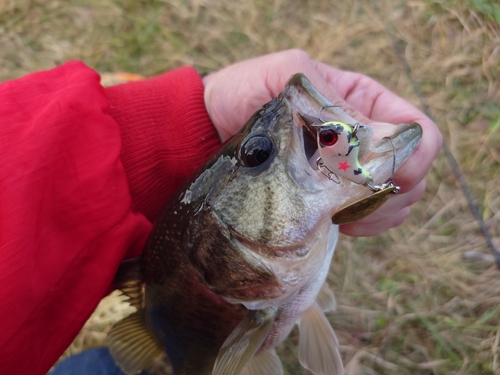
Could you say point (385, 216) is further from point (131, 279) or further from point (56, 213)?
point (56, 213)

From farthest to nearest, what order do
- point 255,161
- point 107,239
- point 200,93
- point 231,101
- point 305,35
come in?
point 305,35 < point 200,93 < point 231,101 < point 107,239 < point 255,161

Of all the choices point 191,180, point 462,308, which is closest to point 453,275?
point 462,308

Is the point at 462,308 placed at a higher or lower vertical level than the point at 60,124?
lower

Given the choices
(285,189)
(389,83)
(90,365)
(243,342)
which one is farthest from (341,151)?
(389,83)

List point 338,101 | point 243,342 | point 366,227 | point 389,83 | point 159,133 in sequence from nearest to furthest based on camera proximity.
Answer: point 243,342 → point 338,101 → point 366,227 → point 159,133 → point 389,83

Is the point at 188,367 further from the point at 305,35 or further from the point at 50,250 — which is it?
the point at 305,35

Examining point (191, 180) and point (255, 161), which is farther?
point (191, 180)

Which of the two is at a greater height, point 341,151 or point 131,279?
point 341,151
